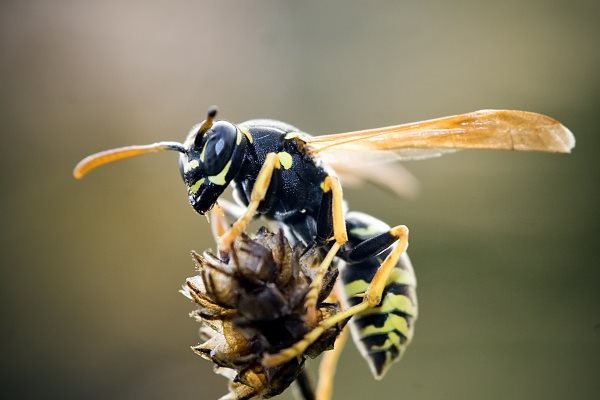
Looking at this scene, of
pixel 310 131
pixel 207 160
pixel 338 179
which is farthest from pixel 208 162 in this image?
pixel 310 131

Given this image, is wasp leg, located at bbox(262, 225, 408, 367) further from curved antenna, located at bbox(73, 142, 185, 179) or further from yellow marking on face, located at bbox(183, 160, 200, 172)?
curved antenna, located at bbox(73, 142, 185, 179)

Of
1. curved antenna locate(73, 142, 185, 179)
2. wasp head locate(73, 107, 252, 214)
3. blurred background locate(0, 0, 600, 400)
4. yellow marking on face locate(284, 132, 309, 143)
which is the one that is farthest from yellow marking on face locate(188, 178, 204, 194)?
blurred background locate(0, 0, 600, 400)

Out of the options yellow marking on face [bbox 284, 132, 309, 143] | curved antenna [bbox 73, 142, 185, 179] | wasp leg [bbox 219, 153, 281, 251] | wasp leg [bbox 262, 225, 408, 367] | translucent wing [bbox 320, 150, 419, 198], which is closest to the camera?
wasp leg [bbox 262, 225, 408, 367]

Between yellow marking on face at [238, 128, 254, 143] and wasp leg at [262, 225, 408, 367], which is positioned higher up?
yellow marking on face at [238, 128, 254, 143]

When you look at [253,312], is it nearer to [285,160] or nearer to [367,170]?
[285,160]

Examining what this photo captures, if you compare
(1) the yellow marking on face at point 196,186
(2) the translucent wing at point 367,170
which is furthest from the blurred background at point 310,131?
(1) the yellow marking on face at point 196,186

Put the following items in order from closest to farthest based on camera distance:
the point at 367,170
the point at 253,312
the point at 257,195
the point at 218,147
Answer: the point at 253,312, the point at 257,195, the point at 218,147, the point at 367,170
